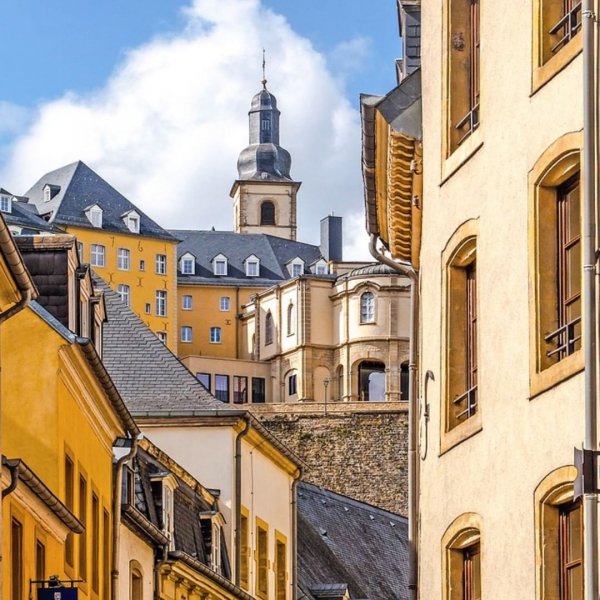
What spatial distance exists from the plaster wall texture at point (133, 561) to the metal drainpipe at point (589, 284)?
15.0 m

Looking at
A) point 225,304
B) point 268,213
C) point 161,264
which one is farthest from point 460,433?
point 268,213

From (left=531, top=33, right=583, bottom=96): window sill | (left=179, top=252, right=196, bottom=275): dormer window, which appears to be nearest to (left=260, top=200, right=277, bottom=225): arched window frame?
(left=179, top=252, right=196, bottom=275): dormer window

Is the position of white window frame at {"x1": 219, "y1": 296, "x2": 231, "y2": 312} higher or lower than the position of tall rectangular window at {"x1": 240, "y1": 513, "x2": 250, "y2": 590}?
higher

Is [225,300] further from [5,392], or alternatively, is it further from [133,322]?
[5,392]

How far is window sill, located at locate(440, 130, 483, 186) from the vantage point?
20.2 m

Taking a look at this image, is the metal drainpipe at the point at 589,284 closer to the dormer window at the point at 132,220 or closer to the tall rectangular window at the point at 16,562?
the tall rectangular window at the point at 16,562

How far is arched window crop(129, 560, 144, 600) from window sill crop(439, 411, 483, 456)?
10.8 m

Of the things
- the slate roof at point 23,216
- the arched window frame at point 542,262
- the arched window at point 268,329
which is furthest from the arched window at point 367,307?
the arched window frame at point 542,262

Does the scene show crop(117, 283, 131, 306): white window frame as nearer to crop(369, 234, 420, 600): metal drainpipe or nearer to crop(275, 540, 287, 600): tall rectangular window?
Answer: crop(275, 540, 287, 600): tall rectangular window

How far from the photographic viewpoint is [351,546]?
59969mm

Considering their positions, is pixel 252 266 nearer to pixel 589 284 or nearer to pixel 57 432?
pixel 57 432

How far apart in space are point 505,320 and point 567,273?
122 cm

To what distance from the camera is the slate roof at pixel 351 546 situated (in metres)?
54.2

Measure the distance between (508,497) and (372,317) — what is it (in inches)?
4452
